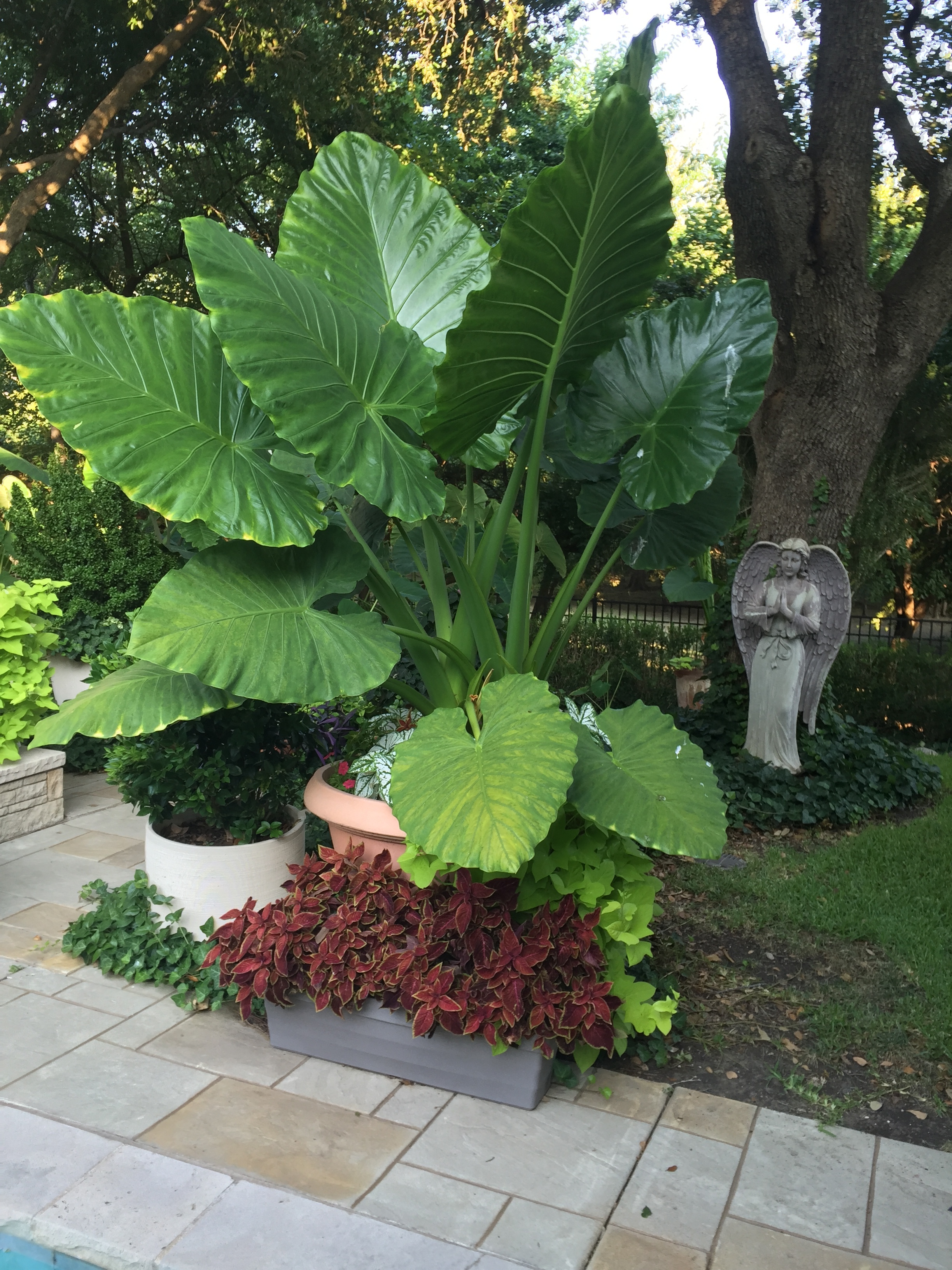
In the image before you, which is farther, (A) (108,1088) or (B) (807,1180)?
(A) (108,1088)

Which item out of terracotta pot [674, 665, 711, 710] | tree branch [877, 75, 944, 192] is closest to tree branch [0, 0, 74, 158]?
tree branch [877, 75, 944, 192]

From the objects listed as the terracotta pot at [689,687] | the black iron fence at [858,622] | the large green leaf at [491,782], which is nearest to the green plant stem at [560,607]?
the large green leaf at [491,782]

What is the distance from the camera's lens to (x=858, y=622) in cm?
1242

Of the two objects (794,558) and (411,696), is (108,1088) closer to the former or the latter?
(411,696)

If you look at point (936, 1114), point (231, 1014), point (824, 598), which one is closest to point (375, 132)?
→ point (824, 598)

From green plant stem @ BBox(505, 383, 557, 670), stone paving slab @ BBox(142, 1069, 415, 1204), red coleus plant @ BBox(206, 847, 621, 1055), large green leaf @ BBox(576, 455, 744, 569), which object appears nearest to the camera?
stone paving slab @ BBox(142, 1069, 415, 1204)

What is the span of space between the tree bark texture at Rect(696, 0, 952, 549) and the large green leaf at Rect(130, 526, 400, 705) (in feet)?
12.0

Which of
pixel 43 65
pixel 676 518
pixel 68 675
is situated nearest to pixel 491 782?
pixel 676 518

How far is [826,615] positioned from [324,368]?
351 centimetres

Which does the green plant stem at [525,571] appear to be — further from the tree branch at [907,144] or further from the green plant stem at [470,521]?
the tree branch at [907,144]

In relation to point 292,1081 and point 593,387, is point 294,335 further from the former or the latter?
point 292,1081

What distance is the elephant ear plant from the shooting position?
7.70ft

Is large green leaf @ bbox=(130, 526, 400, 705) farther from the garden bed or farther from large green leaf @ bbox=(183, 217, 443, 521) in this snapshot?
the garden bed

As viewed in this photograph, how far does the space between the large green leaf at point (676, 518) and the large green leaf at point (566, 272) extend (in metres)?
0.63
